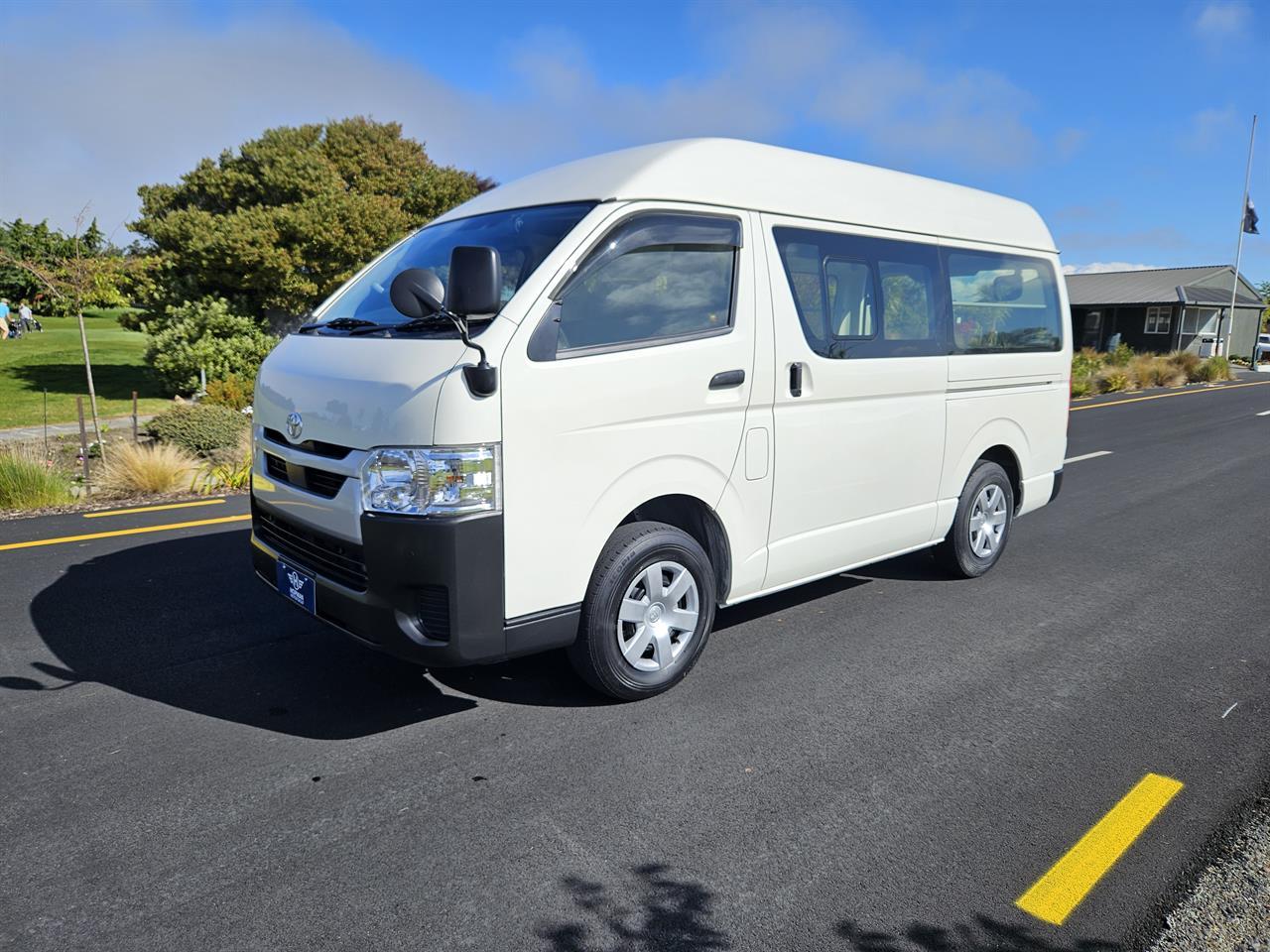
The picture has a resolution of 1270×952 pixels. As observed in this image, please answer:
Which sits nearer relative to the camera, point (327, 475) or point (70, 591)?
point (327, 475)

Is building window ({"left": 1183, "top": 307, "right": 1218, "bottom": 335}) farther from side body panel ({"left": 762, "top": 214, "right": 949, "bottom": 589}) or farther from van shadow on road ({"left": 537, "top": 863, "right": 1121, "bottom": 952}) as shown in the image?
van shadow on road ({"left": 537, "top": 863, "right": 1121, "bottom": 952})

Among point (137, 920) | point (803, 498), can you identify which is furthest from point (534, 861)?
point (803, 498)

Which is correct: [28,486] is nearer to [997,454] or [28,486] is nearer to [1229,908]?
[997,454]

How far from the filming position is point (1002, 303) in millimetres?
5926

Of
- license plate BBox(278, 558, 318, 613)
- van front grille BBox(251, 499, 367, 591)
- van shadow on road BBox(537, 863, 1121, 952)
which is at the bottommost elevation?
van shadow on road BBox(537, 863, 1121, 952)

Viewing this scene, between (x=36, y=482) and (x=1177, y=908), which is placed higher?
(x=36, y=482)

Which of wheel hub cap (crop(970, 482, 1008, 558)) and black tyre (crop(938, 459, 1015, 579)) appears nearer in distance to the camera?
black tyre (crop(938, 459, 1015, 579))

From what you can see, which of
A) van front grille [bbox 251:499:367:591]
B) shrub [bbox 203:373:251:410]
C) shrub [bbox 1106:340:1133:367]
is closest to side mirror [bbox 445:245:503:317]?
van front grille [bbox 251:499:367:591]

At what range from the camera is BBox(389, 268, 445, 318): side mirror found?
349cm

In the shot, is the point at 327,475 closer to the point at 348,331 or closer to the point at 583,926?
the point at 348,331

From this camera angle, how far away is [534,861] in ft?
9.54

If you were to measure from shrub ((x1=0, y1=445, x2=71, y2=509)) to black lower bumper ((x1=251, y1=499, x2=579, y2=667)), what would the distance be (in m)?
5.78

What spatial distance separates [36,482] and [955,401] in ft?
24.9

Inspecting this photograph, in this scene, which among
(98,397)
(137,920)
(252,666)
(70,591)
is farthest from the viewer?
(98,397)
